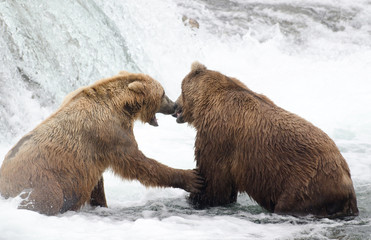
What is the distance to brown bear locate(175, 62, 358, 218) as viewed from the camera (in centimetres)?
490

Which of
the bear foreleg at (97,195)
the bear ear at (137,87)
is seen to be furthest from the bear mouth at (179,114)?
the bear foreleg at (97,195)

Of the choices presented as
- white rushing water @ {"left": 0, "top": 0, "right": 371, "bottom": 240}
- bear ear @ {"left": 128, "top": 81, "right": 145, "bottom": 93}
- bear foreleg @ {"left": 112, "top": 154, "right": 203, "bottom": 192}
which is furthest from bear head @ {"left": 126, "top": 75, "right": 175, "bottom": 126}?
white rushing water @ {"left": 0, "top": 0, "right": 371, "bottom": 240}

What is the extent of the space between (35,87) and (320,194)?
18.0ft

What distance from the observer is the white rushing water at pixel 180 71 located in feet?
15.5

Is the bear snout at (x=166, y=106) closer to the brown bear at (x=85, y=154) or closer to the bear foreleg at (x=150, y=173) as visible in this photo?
the brown bear at (x=85, y=154)

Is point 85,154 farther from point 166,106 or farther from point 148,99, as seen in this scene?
point 166,106

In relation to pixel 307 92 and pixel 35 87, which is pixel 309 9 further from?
pixel 35 87

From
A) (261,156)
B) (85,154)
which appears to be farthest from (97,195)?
(261,156)

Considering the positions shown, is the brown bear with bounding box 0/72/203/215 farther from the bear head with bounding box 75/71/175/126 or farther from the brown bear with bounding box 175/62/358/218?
the brown bear with bounding box 175/62/358/218

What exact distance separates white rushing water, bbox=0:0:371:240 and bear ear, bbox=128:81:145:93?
1218 millimetres

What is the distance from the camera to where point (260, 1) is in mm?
17531

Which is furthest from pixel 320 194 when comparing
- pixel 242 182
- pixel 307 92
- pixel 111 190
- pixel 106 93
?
pixel 307 92

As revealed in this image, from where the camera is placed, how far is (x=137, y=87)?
5430mm

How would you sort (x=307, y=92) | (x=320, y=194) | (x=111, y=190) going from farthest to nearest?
(x=307, y=92) < (x=111, y=190) < (x=320, y=194)
